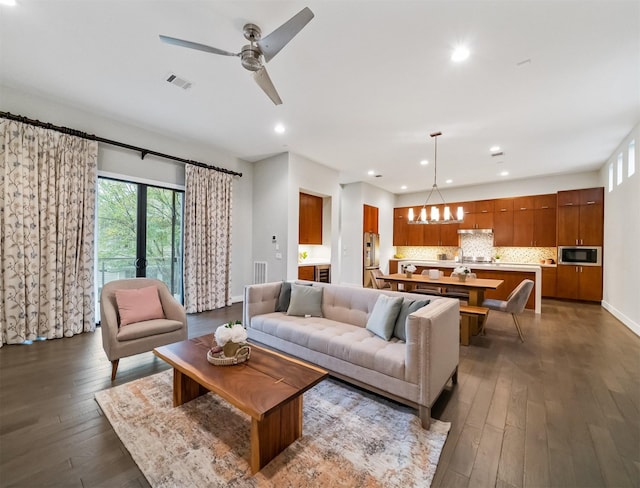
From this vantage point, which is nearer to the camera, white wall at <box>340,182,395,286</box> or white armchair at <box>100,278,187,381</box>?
white armchair at <box>100,278,187,381</box>

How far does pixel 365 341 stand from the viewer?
244cm

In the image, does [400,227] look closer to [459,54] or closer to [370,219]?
[370,219]

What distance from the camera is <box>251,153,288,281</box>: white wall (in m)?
5.43

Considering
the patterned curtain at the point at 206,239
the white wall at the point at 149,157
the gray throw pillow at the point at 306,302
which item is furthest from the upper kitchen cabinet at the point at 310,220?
the gray throw pillow at the point at 306,302

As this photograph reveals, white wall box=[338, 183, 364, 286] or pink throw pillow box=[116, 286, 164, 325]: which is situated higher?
white wall box=[338, 183, 364, 286]

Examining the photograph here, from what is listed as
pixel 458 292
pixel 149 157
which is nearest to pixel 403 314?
pixel 458 292

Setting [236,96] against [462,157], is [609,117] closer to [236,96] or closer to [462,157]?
[462,157]

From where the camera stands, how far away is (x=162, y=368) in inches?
111

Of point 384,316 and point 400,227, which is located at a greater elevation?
point 400,227

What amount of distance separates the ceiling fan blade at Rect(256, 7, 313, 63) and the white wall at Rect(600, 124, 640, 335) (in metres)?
5.10

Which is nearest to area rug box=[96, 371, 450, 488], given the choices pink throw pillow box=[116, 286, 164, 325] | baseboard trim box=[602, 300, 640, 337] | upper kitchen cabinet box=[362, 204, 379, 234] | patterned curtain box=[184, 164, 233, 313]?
pink throw pillow box=[116, 286, 164, 325]

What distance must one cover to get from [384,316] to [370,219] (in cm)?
579

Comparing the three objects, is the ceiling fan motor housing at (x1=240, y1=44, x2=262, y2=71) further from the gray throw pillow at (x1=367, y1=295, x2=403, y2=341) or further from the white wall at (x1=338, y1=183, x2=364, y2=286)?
the white wall at (x1=338, y1=183, x2=364, y2=286)

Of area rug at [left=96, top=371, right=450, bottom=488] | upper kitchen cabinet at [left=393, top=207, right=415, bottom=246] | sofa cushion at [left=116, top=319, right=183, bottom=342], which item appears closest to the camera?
area rug at [left=96, top=371, right=450, bottom=488]
